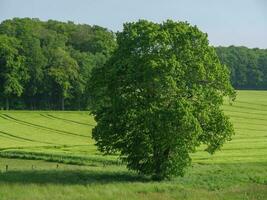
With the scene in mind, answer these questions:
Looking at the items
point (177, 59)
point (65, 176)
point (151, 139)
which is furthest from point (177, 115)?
point (65, 176)

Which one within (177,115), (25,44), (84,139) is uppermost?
(25,44)

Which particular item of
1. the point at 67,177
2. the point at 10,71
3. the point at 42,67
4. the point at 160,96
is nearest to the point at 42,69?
the point at 42,67

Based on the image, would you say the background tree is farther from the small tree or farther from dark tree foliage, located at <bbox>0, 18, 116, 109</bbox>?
the small tree

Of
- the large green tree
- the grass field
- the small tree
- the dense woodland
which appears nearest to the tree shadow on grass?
the grass field

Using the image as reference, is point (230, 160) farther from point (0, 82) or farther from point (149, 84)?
point (0, 82)

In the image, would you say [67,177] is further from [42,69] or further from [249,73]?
[249,73]

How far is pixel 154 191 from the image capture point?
1345 inches

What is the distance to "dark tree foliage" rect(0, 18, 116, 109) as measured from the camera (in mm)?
127000

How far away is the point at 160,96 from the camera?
39.6 metres

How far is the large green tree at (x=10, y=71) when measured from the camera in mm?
123812

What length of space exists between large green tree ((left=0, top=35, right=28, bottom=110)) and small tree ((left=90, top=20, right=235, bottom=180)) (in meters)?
84.6

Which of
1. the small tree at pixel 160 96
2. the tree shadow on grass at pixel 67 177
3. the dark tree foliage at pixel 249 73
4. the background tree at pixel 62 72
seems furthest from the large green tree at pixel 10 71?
the dark tree foliage at pixel 249 73

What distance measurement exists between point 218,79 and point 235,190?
1063 cm

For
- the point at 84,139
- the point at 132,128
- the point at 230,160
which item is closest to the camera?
the point at 132,128
